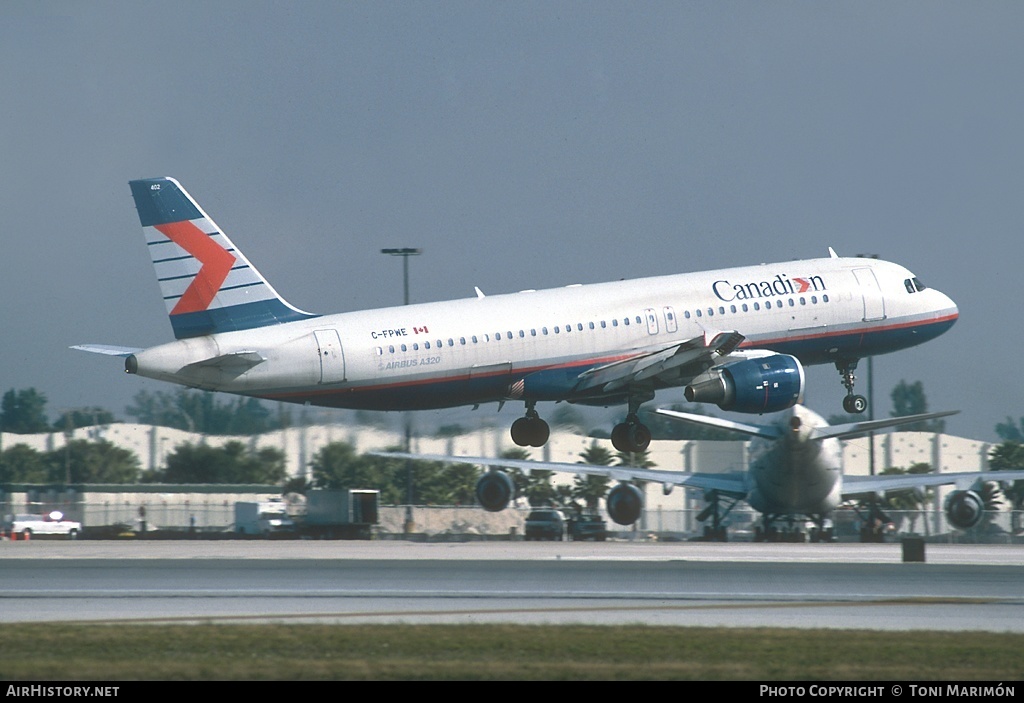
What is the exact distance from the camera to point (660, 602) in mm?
39500

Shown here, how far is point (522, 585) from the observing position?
1759 inches

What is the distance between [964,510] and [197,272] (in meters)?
42.4

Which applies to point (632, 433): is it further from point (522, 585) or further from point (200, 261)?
point (200, 261)

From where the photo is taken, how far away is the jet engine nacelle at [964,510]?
73.0 meters

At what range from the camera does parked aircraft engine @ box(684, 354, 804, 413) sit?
49.9m

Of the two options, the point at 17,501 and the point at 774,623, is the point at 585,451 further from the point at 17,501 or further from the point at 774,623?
the point at 774,623

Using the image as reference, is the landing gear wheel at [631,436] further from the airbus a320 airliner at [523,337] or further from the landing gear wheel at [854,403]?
the landing gear wheel at [854,403]

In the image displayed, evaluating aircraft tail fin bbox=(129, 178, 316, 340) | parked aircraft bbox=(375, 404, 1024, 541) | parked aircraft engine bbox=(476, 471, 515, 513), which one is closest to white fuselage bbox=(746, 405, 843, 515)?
parked aircraft bbox=(375, 404, 1024, 541)

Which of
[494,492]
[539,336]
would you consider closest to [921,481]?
[494,492]

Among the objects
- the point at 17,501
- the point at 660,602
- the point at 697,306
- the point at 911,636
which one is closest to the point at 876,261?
the point at 697,306

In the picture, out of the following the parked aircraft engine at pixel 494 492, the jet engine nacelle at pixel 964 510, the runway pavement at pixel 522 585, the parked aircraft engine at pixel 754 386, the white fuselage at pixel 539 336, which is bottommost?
the runway pavement at pixel 522 585

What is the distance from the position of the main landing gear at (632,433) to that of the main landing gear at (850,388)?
8121mm

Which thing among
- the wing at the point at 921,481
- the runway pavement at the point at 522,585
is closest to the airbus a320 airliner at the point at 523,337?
the runway pavement at the point at 522,585
